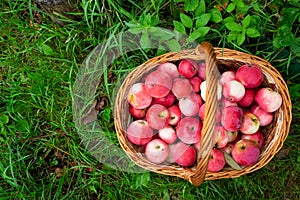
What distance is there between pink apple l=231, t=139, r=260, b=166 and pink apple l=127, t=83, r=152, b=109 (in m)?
0.55

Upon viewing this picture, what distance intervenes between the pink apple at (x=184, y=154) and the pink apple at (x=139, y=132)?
0.17m

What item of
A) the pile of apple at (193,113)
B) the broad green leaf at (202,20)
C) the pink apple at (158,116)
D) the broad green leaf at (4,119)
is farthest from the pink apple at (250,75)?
the broad green leaf at (4,119)

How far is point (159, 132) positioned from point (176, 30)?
23.5 inches

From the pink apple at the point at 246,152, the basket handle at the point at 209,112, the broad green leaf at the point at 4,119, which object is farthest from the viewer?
the broad green leaf at the point at 4,119

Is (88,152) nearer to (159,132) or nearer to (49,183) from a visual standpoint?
(49,183)

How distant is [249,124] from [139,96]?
24.7 inches

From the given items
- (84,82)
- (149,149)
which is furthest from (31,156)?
(149,149)

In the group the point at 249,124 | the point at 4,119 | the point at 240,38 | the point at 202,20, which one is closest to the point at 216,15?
the point at 202,20

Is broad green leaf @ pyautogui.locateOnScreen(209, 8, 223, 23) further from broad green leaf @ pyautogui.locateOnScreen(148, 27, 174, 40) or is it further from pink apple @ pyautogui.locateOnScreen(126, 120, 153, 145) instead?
pink apple @ pyautogui.locateOnScreen(126, 120, 153, 145)

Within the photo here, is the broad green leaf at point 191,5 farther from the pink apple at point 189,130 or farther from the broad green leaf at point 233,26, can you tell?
the pink apple at point 189,130

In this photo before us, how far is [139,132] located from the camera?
2230 millimetres

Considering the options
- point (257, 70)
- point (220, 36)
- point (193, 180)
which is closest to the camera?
point (193, 180)

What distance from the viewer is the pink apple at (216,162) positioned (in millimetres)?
2125

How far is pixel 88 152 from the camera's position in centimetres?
252
